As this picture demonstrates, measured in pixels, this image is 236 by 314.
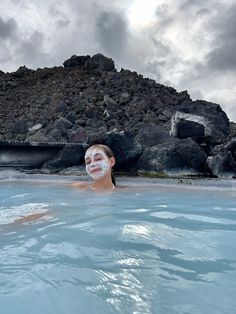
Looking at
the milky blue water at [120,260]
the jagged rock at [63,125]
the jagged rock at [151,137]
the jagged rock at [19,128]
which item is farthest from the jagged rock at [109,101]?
the milky blue water at [120,260]

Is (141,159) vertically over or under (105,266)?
over

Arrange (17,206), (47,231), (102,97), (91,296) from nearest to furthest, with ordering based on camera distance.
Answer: (91,296)
(47,231)
(17,206)
(102,97)

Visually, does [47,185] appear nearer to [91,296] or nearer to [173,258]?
[173,258]

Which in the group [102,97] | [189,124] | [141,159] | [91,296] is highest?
[102,97]

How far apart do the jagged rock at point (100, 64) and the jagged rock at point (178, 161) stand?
13665 millimetres

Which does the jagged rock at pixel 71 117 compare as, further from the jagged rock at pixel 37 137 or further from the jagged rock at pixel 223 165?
the jagged rock at pixel 223 165

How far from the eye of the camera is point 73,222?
2.65 m

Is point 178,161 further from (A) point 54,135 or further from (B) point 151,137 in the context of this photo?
(A) point 54,135

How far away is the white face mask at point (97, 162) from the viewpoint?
13.2ft

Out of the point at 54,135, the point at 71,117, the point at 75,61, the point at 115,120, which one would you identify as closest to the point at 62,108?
the point at 71,117

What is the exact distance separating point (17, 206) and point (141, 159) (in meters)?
4.11

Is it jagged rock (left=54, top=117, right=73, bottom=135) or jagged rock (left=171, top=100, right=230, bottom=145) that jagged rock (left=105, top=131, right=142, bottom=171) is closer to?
jagged rock (left=171, top=100, right=230, bottom=145)

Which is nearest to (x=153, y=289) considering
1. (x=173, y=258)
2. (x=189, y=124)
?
(x=173, y=258)

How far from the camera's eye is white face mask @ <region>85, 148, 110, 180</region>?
4.02m
